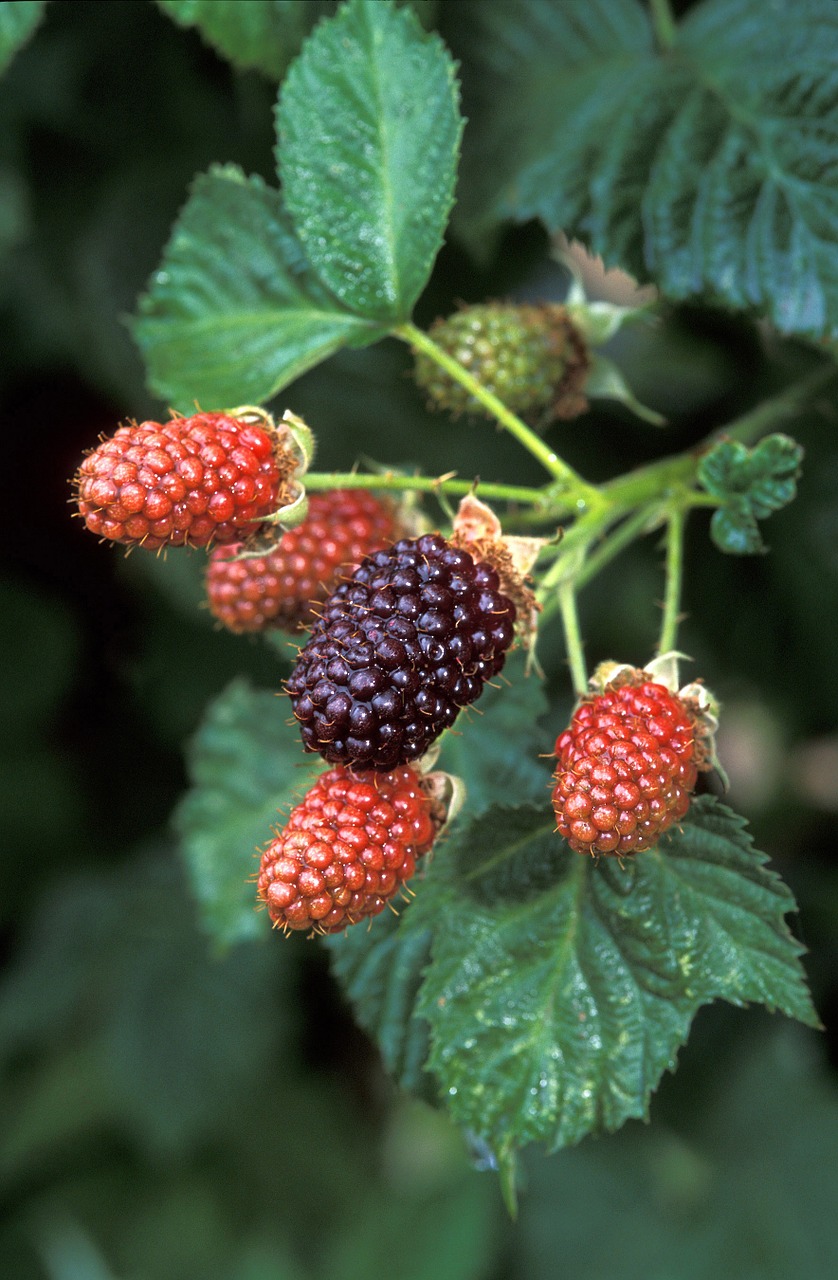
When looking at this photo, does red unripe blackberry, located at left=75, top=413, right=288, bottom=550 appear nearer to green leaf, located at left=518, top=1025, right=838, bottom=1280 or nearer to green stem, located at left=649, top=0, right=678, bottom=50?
green stem, located at left=649, top=0, right=678, bottom=50

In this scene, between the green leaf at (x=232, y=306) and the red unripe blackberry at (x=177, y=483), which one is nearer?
the red unripe blackberry at (x=177, y=483)

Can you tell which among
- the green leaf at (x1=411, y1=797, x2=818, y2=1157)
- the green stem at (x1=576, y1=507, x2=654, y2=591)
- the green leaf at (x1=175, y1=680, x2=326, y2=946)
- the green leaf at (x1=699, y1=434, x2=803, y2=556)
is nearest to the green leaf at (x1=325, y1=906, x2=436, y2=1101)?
the green leaf at (x1=411, y1=797, x2=818, y2=1157)

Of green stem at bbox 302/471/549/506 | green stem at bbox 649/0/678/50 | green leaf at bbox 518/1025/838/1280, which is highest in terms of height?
green stem at bbox 649/0/678/50

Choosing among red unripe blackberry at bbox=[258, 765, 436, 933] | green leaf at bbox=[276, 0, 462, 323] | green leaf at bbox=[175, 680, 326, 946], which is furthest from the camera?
green leaf at bbox=[175, 680, 326, 946]

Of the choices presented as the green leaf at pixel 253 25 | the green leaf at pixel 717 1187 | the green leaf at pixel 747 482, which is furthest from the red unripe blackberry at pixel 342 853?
the green leaf at pixel 717 1187

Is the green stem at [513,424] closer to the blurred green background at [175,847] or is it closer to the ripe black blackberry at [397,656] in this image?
the ripe black blackberry at [397,656]

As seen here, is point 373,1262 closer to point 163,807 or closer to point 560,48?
point 163,807
